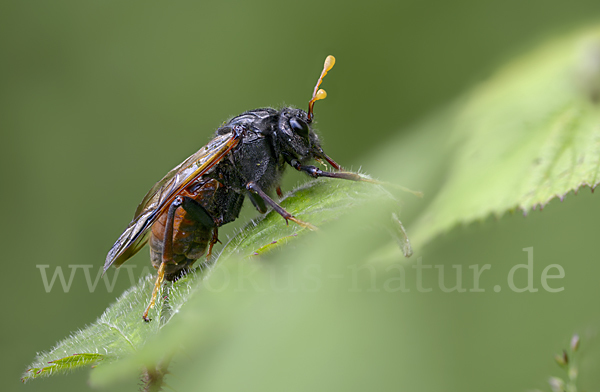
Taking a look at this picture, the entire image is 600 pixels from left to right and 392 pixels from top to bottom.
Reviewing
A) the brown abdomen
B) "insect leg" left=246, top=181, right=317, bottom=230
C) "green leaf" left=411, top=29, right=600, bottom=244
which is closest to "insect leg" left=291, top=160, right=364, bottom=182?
"insect leg" left=246, top=181, right=317, bottom=230

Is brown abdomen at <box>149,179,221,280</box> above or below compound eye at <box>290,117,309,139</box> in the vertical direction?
below

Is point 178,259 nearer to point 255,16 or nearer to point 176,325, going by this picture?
point 176,325

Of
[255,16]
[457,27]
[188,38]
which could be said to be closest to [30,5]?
[188,38]

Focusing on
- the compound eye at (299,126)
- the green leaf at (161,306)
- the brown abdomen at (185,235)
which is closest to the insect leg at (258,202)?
the brown abdomen at (185,235)

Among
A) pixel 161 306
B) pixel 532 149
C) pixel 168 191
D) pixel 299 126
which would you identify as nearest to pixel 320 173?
pixel 299 126

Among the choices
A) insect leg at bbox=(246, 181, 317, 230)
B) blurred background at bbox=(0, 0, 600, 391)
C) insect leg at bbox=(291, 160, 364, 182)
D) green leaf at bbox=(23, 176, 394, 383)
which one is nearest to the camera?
green leaf at bbox=(23, 176, 394, 383)

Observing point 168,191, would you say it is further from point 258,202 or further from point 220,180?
point 258,202

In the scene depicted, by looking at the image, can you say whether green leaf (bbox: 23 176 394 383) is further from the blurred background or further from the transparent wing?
the blurred background
